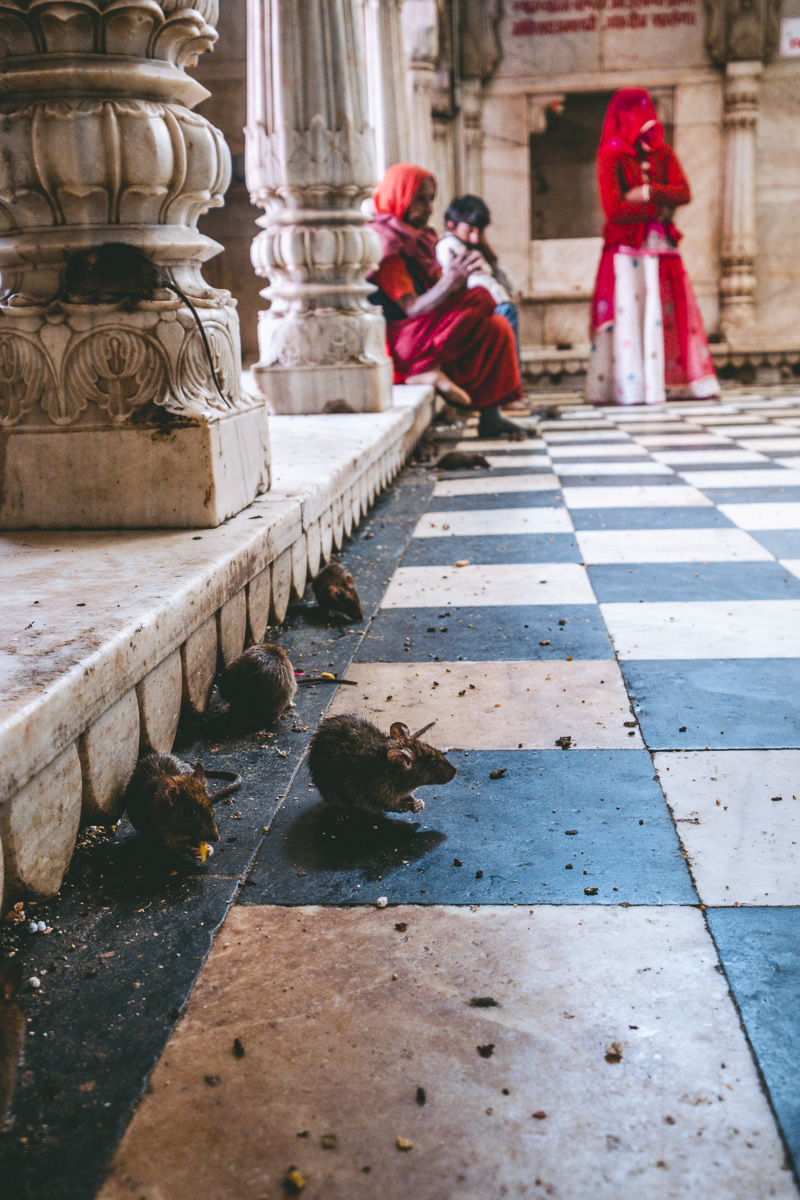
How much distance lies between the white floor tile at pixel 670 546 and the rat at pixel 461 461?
70.6 inches

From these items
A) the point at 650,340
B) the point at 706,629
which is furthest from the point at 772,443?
the point at 706,629

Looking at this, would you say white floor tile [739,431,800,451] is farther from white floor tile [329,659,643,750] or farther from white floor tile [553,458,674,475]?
white floor tile [329,659,643,750]

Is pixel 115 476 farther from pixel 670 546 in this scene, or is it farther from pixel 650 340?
pixel 650 340

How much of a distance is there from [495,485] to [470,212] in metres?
3.30

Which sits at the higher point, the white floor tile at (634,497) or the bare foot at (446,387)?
the bare foot at (446,387)

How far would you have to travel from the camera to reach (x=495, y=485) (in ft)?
16.4

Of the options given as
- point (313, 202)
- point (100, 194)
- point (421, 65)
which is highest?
point (421, 65)

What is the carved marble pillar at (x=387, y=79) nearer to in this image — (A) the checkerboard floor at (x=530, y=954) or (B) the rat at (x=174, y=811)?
(A) the checkerboard floor at (x=530, y=954)

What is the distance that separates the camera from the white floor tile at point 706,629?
2.42 m

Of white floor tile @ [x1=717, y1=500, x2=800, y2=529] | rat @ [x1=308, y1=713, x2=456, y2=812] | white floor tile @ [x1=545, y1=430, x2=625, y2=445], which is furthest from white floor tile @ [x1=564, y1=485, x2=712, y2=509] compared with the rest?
rat @ [x1=308, y1=713, x2=456, y2=812]

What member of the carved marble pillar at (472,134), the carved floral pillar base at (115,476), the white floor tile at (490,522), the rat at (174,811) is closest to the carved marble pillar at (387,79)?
the carved marble pillar at (472,134)

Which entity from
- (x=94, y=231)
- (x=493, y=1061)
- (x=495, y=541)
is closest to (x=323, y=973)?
(x=493, y=1061)

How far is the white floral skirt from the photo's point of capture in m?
8.20

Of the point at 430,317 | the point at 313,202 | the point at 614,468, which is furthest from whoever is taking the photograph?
the point at 430,317
